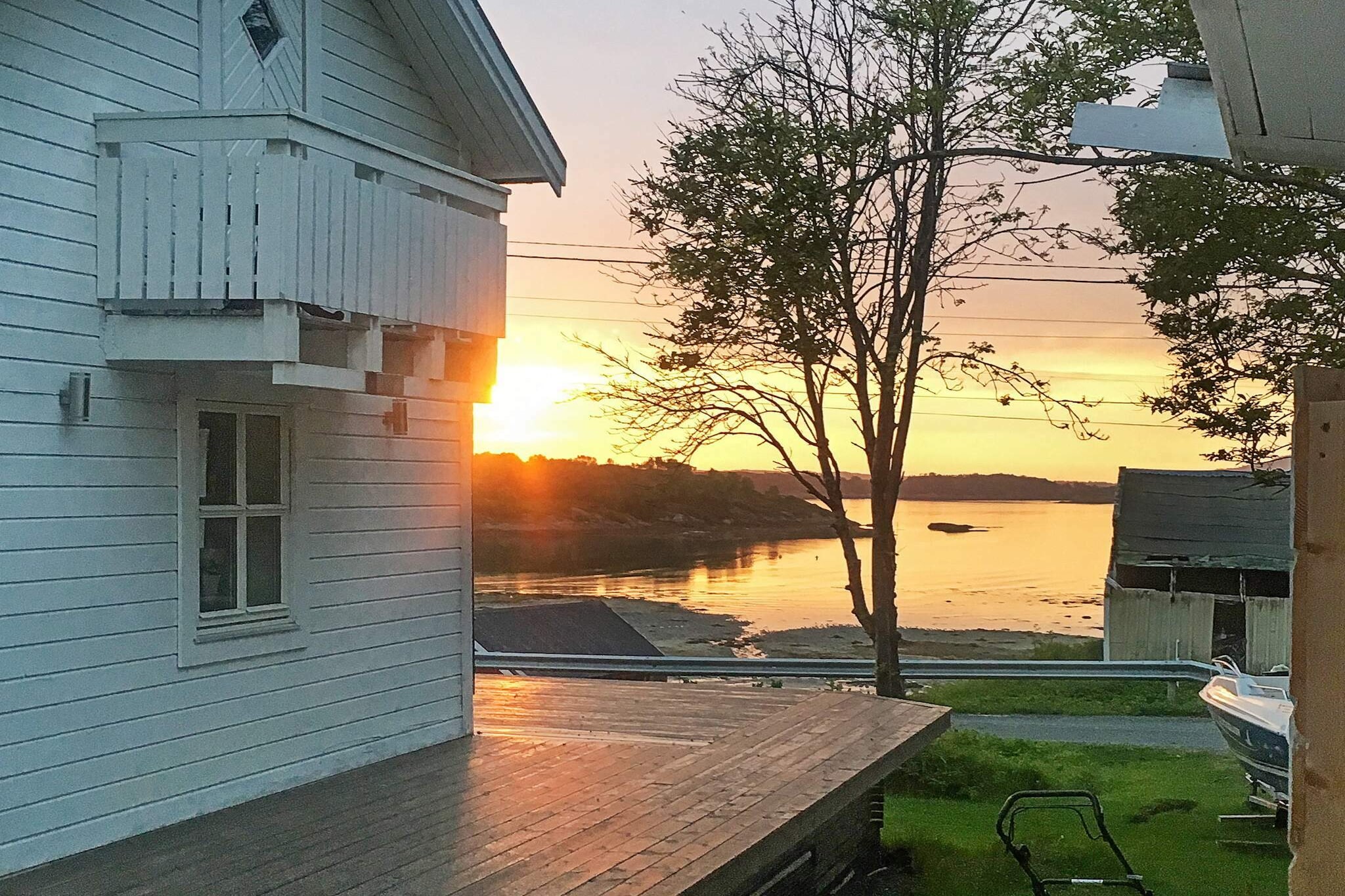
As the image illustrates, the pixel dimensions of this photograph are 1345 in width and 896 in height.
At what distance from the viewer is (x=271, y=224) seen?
6.14 meters

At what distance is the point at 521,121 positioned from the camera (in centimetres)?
898

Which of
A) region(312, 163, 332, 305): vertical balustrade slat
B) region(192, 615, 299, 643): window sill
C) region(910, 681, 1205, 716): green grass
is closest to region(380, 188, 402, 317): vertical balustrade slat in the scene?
region(312, 163, 332, 305): vertical balustrade slat

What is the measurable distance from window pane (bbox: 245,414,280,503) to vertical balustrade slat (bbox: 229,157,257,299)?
1401 mm

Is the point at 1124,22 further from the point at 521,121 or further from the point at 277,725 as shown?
the point at 277,725

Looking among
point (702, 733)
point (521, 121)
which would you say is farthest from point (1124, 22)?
point (702, 733)

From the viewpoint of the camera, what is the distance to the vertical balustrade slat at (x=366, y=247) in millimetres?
6766

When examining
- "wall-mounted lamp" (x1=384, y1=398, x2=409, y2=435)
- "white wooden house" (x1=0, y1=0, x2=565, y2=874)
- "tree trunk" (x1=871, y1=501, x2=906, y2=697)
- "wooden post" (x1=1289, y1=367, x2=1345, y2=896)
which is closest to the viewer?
"wooden post" (x1=1289, y1=367, x2=1345, y2=896)

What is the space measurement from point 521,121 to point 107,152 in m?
3.29

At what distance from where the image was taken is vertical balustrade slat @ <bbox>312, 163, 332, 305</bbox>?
251 inches

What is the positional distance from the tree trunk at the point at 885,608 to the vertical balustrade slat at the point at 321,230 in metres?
10.2

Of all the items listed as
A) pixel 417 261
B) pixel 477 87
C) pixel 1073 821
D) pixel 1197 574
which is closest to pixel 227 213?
pixel 417 261

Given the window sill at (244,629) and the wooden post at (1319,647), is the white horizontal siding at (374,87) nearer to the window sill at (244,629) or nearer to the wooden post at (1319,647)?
the window sill at (244,629)

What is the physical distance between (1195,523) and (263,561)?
1275 inches

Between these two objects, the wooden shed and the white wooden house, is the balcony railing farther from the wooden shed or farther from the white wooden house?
the wooden shed
